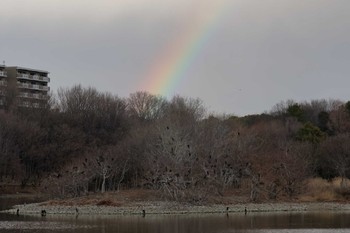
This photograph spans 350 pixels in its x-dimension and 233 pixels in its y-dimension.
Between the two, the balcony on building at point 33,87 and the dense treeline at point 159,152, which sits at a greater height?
the balcony on building at point 33,87

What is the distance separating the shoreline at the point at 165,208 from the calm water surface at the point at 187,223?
108 inches

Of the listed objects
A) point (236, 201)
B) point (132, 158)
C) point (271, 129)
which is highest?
point (271, 129)

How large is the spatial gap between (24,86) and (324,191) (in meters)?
85.1

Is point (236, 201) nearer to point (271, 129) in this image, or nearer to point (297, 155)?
point (297, 155)

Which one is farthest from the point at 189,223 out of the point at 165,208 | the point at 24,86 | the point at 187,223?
the point at 24,86

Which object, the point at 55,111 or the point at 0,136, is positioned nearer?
the point at 0,136

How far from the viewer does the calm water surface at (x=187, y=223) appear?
3222cm

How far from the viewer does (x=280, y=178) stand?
181ft

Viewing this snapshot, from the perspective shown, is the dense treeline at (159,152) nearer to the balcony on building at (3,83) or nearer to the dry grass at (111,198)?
the dry grass at (111,198)

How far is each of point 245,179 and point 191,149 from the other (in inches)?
255

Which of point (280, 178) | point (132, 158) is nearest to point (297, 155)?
point (280, 178)

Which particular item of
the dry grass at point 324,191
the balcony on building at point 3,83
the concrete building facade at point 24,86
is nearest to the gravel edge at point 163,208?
the dry grass at point 324,191

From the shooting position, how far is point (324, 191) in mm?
56531

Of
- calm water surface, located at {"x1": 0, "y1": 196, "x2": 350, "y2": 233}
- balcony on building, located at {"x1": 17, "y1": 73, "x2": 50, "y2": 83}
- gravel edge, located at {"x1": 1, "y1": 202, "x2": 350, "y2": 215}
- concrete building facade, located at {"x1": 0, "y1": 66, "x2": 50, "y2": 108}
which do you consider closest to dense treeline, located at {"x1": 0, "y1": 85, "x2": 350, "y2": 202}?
gravel edge, located at {"x1": 1, "y1": 202, "x2": 350, "y2": 215}
